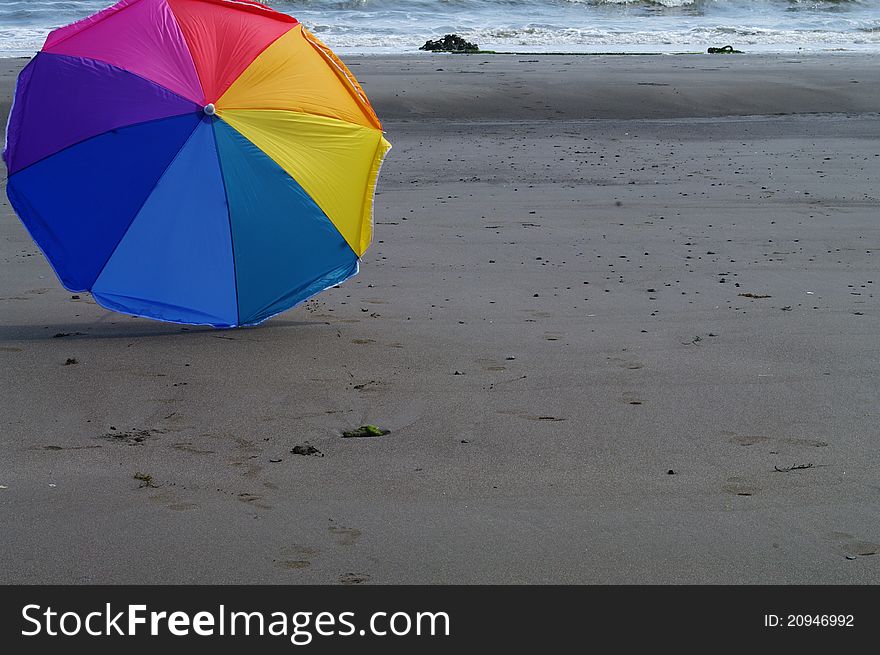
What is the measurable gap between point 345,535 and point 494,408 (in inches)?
49.9

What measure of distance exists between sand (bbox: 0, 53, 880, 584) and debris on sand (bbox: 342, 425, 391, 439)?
0.19 feet

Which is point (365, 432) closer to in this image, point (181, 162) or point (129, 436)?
point (129, 436)

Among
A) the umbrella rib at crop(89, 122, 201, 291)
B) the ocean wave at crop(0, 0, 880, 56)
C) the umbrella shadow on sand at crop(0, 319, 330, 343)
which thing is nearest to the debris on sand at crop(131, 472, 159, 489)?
the umbrella rib at crop(89, 122, 201, 291)

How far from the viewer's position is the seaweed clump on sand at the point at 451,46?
20453 millimetres

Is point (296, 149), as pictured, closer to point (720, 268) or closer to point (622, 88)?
point (720, 268)

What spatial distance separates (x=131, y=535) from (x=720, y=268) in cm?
449

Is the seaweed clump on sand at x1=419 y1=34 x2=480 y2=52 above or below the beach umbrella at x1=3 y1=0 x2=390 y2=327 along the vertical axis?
above

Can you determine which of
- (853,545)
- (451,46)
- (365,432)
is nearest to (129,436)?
(365,432)

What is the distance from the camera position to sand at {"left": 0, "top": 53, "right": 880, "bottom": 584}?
3.32 m

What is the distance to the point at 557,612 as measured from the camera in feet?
9.89

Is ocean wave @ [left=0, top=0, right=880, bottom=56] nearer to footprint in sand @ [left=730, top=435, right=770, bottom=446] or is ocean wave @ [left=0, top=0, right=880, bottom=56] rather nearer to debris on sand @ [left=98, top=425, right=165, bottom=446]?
debris on sand @ [left=98, top=425, right=165, bottom=446]

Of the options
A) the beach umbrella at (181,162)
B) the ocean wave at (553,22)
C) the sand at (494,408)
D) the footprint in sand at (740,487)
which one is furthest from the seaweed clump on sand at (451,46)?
the footprint in sand at (740,487)

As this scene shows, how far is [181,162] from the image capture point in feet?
16.0

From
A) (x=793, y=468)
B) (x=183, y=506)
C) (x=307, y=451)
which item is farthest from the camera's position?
(x=307, y=451)
